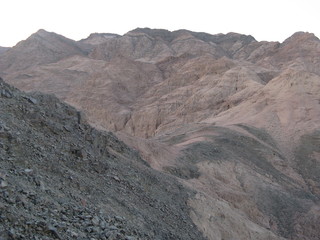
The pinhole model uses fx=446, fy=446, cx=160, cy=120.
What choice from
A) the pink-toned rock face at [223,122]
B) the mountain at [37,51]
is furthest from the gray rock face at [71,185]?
the mountain at [37,51]

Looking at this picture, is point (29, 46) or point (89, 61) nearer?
point (89, 61)

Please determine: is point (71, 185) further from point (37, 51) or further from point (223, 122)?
point (37, 51)

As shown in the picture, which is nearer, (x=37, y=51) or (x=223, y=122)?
(x=223, y=122)

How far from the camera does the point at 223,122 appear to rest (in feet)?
106

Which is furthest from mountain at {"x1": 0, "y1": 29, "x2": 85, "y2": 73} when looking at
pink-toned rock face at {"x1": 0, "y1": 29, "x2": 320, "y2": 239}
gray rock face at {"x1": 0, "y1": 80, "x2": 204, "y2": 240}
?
gray rock face at {"x1": 0, "y1": 80, "x2": 204, "y2": 240}

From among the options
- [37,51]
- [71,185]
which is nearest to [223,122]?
[71,185]

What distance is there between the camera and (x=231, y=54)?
286 feet

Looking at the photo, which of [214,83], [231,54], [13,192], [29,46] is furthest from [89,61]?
[13,192]

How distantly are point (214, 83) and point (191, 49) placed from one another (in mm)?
39895

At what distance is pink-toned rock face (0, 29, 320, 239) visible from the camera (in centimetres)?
1786

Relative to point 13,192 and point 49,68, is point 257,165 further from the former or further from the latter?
point 49,68

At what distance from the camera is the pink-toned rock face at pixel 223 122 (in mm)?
17859

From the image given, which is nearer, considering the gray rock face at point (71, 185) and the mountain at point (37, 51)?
the gray rock face at point (71, 185)

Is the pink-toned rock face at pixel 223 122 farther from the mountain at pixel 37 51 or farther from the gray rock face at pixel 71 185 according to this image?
the gray rock face at pixel 71 185
